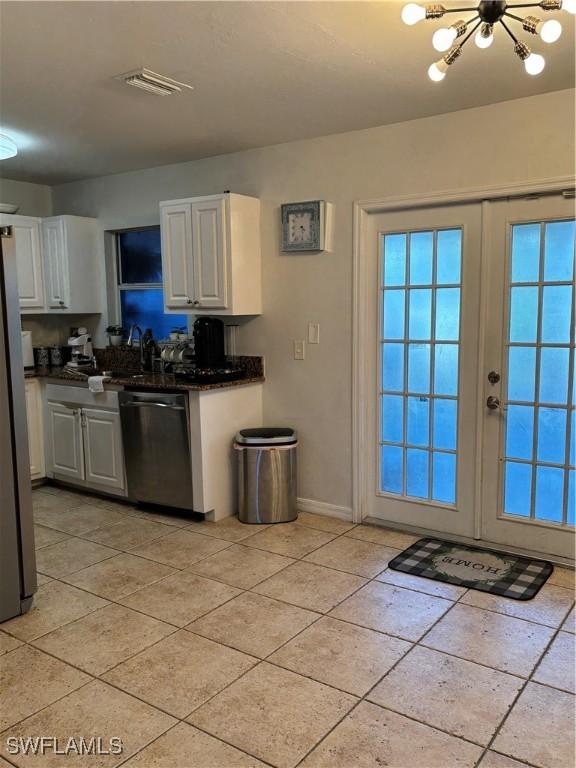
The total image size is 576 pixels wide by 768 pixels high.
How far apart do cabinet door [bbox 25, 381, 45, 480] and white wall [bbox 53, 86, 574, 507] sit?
1679 mm

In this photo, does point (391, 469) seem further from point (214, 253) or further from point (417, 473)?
point (214, 253)

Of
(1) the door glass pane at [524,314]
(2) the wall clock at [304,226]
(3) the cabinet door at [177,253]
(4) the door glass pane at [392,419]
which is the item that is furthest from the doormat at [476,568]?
(3) the cabinet door at [177,253]

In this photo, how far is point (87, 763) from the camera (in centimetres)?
194

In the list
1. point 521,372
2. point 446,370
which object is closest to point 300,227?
point 446,370

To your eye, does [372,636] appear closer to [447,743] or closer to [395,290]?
[447,743]

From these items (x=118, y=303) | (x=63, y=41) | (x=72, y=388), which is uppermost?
(x=63, y=41)

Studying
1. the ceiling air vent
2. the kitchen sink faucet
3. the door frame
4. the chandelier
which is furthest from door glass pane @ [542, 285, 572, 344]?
the kitchen sink faucet

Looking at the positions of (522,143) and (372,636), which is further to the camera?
(522,143)

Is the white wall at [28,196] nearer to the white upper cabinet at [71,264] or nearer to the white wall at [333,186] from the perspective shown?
the white upper cabinet at [71,264]

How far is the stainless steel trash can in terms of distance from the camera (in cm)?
397

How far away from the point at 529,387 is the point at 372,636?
1594mm

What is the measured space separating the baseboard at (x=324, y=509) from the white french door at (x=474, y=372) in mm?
128

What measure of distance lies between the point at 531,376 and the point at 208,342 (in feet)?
6.82

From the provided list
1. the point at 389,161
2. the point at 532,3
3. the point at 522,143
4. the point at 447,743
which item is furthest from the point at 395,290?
the point at 447,743
